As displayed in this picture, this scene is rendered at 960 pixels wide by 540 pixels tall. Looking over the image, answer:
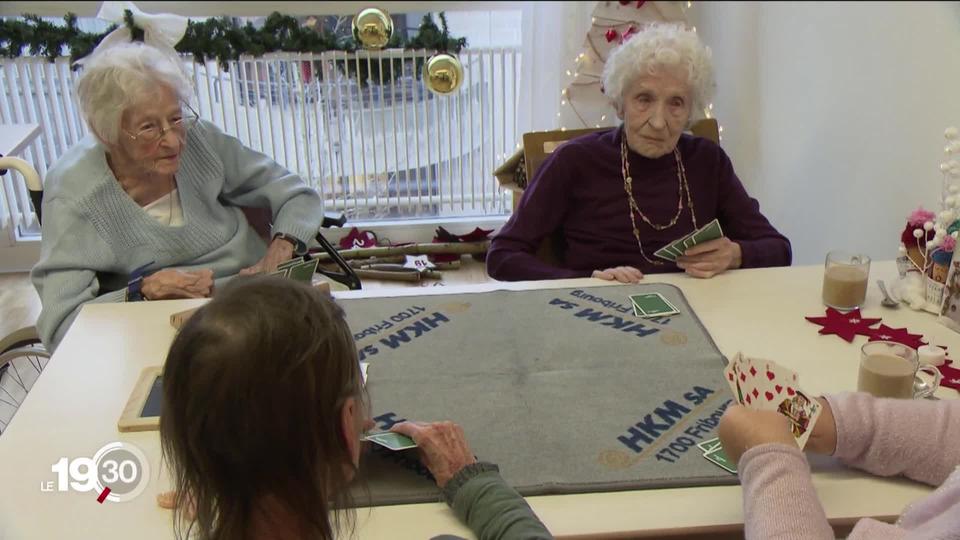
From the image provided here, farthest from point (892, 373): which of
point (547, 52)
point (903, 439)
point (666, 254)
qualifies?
point (547, 52)

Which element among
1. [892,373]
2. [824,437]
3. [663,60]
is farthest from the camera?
[663,60]

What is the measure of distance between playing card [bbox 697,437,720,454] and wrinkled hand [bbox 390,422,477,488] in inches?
13.5

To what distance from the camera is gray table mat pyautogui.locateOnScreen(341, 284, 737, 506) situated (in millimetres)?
1214

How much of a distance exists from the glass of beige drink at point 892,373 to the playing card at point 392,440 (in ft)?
2.46

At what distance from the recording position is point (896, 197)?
2.55 m

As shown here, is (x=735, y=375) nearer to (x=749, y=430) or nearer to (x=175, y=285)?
(x=749, y=430)

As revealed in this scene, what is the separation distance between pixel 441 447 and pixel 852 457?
23.0 inches

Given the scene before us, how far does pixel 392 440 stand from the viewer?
120cm

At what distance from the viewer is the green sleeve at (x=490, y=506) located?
3.47ft

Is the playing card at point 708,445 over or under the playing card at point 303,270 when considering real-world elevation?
under

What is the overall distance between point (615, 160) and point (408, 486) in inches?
51.9

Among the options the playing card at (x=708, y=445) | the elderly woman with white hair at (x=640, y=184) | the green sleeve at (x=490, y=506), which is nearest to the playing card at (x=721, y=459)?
the playing card at (x=708, y=445)

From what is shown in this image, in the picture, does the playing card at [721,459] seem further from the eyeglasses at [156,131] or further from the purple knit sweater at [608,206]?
the eyeglasses at [156,131]

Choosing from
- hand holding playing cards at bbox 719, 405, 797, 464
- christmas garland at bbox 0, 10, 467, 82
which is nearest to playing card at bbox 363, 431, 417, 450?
hand holding playing cards at bbox 719, 405, 797, 464
